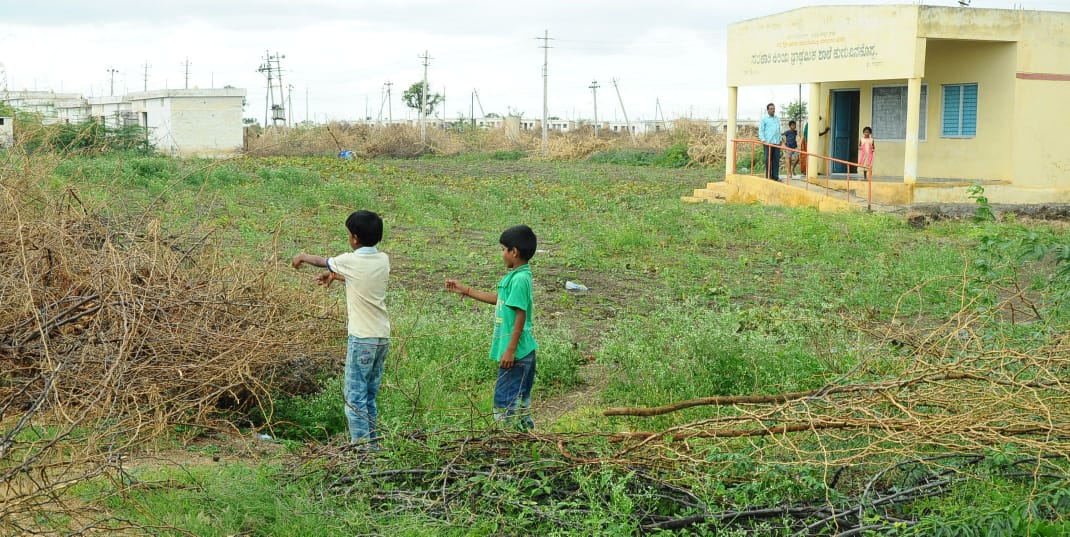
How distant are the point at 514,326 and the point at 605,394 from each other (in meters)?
1.59

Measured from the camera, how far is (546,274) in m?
11.8

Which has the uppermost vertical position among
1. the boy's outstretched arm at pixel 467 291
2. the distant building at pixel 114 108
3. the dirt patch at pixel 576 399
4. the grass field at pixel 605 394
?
the distant building at pixel 114 108

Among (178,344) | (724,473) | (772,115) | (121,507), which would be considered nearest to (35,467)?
(121,507)

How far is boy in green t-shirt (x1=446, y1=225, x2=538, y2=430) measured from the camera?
539 cm

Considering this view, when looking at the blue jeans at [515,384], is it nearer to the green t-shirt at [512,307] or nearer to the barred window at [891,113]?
the green t-shirt at [512,307]

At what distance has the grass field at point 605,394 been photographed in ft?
14.1

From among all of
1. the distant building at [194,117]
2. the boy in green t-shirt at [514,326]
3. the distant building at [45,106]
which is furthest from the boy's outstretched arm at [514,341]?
the distant building at [194,117]

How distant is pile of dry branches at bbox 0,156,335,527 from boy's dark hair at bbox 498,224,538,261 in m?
1.61

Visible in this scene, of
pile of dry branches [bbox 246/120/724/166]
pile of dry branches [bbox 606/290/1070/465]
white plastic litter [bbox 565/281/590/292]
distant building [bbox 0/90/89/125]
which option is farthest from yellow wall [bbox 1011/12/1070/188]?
pile of dry branches [bbox 246/120/724/166]

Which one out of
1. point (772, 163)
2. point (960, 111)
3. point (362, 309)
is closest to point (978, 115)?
point (960, 111)

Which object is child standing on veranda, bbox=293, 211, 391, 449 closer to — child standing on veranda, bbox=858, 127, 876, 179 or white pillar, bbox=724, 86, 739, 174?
child standing on veranda, bbox=858, 127, 876, 179

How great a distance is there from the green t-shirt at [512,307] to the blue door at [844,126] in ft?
53.5

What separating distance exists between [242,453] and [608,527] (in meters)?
2.37

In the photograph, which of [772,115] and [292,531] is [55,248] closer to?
[292,531]
